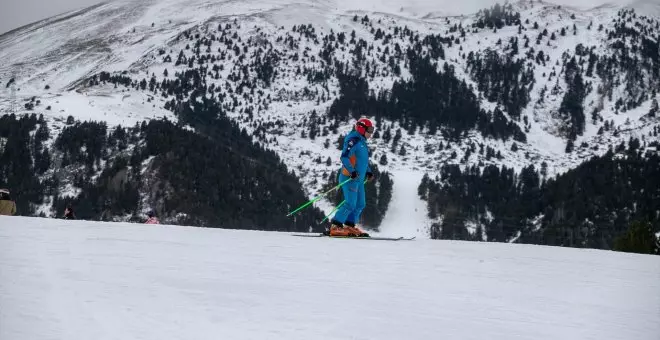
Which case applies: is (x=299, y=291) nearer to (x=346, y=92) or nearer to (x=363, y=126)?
(x=363, y=126)

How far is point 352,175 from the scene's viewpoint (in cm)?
1152

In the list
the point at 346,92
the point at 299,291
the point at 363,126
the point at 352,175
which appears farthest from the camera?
the point at 346,92

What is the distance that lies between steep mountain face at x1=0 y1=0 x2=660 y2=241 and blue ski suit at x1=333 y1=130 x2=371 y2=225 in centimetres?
9784

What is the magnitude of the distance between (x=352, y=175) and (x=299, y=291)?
578 centimetres

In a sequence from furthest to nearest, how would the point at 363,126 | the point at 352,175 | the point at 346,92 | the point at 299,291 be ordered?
1. the point at 346,92
2. the point at 363,126
3. the point at 352,175
4. the point at 299,291

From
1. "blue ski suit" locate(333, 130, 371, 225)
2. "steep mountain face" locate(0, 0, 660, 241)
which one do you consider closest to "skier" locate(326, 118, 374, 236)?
"blue ski suit" locate(333, 130, 371, 225)

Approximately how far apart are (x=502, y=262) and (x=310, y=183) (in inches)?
4642

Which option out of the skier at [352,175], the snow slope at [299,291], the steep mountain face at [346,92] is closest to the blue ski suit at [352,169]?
the skier at [352,175]

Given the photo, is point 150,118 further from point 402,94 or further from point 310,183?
point 402,94

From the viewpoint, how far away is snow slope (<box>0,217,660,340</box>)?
4.62 metres

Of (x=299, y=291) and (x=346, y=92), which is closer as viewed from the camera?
(x=299, y=291)

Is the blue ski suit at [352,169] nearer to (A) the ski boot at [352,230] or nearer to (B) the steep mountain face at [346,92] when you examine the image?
(A) the ski boot at [352,230]

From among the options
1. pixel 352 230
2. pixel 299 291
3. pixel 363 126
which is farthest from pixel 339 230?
pixel 299 291

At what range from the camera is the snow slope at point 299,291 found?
182 inches
